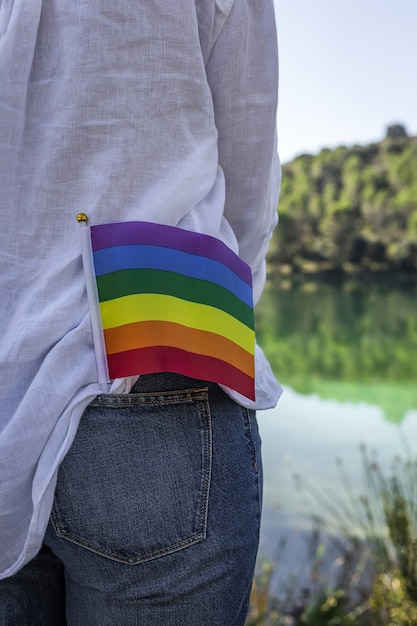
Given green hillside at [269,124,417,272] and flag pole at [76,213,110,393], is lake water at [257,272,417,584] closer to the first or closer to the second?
green hillside at [269,124,417,272]

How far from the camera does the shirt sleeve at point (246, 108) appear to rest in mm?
570

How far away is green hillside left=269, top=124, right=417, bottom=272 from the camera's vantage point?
15328 mm

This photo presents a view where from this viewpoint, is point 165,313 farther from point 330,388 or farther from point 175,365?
point 330,388

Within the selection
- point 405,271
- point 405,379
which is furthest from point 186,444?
point 405,271

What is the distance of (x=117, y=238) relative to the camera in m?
0.50

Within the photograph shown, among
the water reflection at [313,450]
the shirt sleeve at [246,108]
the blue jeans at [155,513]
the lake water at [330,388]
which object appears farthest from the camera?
the lake water at [330,388]

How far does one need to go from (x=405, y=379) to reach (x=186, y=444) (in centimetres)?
1123

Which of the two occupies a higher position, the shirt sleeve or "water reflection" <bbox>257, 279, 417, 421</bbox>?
"water reflection" <bbox>257, 279, 417, 421</bbox>

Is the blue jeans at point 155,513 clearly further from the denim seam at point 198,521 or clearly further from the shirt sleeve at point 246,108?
the shirt sleeve at point 246,108

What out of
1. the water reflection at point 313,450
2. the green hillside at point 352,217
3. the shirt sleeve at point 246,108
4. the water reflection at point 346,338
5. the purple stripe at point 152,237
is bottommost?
the water reflection at point 313,450

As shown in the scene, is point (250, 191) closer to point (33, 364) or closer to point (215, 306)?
point (215, 306)

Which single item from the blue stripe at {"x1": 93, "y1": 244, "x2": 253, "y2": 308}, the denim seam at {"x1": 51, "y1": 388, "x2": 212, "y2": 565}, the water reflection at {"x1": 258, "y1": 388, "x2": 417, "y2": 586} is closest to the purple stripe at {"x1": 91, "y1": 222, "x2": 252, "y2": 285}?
the blue stripe at {"x1": 93, "y1": 244, "x2": 253, "y2": 308}

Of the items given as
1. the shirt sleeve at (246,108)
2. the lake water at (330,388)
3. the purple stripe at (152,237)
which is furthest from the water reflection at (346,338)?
the purple stripe at (152,237)

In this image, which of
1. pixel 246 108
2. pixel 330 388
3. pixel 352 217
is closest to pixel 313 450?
pixel 330 388
